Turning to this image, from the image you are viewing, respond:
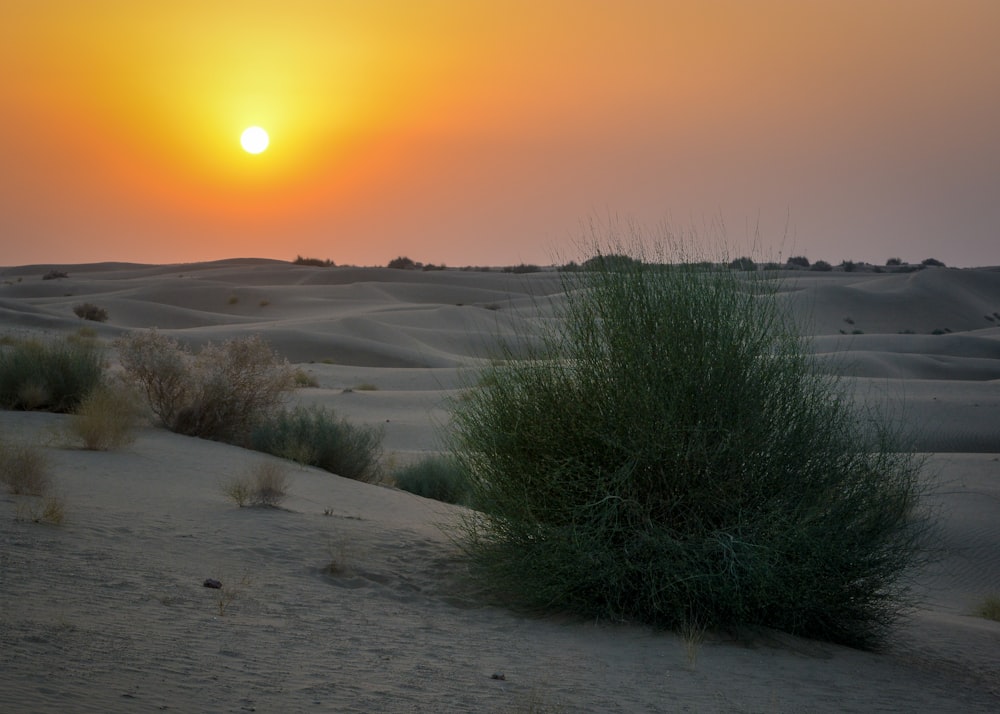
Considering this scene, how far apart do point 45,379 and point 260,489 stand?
25.2 feet

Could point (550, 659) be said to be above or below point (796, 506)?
below

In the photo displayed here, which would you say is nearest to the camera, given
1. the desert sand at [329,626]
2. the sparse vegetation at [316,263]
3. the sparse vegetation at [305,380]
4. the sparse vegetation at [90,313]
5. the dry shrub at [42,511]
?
the desert sand at [329,626]

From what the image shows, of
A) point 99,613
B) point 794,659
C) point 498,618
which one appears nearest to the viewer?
point 99,613

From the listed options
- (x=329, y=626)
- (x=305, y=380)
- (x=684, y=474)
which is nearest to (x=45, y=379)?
(x=329, y=626)

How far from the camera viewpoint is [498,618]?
8.42 m

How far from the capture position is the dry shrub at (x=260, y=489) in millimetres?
11562

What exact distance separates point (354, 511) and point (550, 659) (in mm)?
6377

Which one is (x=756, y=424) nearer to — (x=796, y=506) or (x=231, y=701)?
(x=796, y=506)

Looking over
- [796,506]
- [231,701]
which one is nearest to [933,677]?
[796,506]

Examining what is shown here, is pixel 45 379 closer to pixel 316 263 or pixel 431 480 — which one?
pixel 431 480

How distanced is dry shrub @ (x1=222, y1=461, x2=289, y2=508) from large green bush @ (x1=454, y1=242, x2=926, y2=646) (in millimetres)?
3508

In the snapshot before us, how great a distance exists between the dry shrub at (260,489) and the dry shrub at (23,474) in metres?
2.07

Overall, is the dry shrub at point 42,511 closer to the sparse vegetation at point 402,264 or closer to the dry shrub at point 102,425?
Result: the dry shrub at point 102,425

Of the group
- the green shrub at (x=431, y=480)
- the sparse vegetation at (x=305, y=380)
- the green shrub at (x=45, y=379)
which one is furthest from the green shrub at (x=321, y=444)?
the sparse vegetation at (x=305, y=380)
